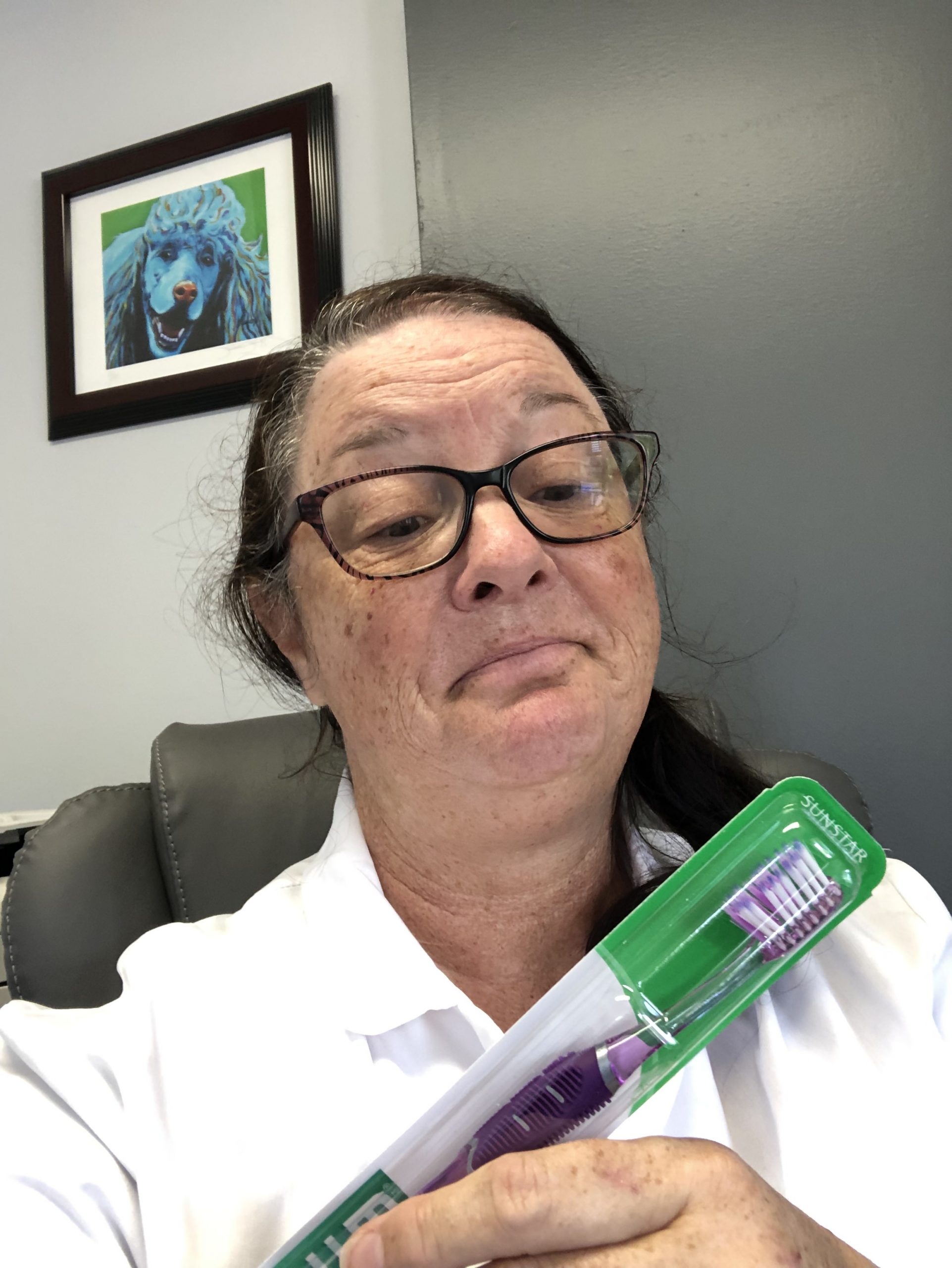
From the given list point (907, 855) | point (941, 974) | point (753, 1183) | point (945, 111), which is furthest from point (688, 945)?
point (945, 111)

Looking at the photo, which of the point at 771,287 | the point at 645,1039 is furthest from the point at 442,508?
the point at 771,287

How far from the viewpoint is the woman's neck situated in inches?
30.4

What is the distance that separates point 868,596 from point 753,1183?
38.6 inches

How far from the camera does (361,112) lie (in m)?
1.56

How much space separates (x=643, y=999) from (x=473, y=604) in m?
0.36

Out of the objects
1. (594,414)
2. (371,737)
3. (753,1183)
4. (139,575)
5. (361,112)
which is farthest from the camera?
(139,575)

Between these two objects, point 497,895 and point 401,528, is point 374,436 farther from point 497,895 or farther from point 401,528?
point 497,895

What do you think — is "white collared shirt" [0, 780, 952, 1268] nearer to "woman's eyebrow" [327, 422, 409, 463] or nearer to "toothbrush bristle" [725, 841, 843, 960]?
"toothbrush bristle" [725, 841, 843, 960]

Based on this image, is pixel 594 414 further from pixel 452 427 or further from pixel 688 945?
pixel 688 945

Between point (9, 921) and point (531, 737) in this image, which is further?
point (9, 921)

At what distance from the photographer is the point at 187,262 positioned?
1649 mm

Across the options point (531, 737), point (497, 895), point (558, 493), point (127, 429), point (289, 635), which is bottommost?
point (497, 895)

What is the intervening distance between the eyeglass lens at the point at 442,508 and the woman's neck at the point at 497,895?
215mm

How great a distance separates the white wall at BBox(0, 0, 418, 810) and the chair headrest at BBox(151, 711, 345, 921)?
488mm
